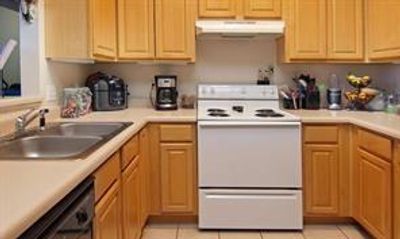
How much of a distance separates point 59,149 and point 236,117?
141cm

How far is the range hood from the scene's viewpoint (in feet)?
12.2

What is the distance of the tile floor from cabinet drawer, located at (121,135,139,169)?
2.50ft

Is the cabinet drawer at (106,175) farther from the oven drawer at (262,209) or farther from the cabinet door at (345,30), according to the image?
the cabinet door at (345,30)

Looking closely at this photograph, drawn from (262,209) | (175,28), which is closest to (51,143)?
(262,209)

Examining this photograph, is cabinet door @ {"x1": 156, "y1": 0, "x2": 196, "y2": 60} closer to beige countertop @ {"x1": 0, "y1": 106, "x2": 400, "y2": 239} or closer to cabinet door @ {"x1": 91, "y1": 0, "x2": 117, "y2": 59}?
cabinet door @ {"x1": 91, "y1": 0, "x2": 117, "y2": 59}

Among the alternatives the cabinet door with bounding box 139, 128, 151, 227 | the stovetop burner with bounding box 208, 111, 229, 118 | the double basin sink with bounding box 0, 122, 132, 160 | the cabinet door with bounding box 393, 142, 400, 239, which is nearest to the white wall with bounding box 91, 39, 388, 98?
the stovetop burner with bounding box 208, 111, 229, 118

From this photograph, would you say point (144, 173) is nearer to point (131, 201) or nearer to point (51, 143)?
point (131, 201)

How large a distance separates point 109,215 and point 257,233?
1604 mm

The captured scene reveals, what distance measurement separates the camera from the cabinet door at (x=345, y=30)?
3.82 metres

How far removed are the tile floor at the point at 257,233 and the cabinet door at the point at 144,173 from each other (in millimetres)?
161

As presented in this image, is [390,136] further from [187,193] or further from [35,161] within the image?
[35,161]

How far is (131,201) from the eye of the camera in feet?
9.04

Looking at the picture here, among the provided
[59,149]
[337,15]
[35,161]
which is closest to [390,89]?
[337,15]

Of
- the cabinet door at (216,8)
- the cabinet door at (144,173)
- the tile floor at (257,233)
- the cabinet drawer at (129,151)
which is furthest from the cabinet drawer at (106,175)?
the cabinet door at (216,8)
